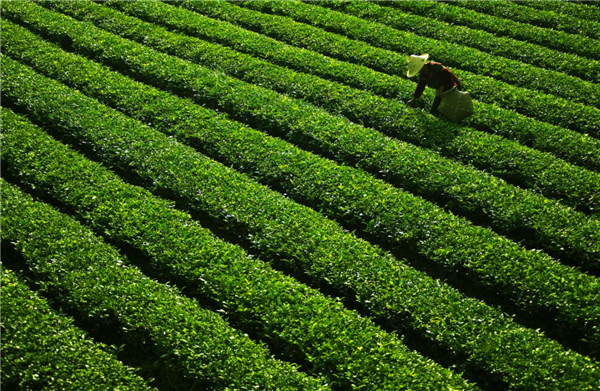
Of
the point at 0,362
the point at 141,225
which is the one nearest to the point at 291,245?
the point at 141,225

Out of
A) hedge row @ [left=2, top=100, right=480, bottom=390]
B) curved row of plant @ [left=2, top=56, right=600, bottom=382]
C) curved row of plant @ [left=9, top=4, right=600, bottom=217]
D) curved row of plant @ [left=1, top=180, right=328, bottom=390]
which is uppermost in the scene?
curved row of plant @ [left=9, top=4, right=600, bottom=217]

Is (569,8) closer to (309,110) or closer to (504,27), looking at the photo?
(504,27)

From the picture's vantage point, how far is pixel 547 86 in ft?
43.0

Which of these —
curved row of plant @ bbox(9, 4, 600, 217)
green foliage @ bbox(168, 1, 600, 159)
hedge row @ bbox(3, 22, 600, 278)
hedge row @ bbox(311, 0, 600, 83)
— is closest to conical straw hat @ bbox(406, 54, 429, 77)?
curved row of plant @ bbox(9, 4, 600, 217)

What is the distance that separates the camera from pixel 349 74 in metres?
13.0

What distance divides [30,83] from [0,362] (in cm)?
691

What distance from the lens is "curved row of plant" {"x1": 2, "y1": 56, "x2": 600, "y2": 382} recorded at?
7535 mm

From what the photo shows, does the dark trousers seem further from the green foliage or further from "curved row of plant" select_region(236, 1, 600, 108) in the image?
"curved row of plant" select_region(236, 1, 600, 108)

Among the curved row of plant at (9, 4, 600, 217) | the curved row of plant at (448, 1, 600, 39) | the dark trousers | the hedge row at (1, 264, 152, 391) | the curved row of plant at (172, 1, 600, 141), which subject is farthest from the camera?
the curved row of plant at (448, 1, 600, 39)

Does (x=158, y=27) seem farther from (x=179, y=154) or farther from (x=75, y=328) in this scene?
(x=75, y=328)

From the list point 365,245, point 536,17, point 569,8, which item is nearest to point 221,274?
point 365,245

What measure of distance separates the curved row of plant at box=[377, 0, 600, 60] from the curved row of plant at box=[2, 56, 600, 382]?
8.37 m

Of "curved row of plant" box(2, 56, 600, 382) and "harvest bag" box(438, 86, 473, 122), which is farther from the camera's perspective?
"harvest bag" box(438, 86, 473, 122)

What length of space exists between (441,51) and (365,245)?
7.55 metres
